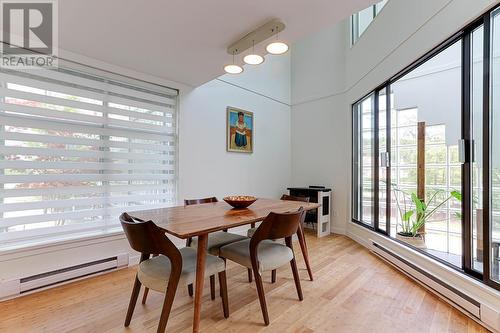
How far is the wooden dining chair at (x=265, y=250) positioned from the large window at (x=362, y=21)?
130 inches

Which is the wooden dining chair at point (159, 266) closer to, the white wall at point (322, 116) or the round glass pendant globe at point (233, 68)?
the round glass pendant globe at point (233, 68)

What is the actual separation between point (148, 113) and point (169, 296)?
2.31m

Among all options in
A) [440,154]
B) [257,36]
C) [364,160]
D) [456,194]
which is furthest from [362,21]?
[456,194]

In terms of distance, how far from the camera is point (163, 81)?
3.22 metres

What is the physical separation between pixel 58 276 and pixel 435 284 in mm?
3460

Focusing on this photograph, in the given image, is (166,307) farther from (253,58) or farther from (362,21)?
(362,21)

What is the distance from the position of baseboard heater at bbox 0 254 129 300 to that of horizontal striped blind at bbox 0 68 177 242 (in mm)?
355

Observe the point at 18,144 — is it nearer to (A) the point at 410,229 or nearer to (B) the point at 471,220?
(B) the point at 471,220

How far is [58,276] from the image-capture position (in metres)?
2.36

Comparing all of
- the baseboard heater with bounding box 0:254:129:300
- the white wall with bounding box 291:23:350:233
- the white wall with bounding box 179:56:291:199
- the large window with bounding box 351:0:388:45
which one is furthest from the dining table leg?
the large window with bounding box 351:0:388:45

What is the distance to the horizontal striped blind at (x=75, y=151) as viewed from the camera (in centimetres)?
221

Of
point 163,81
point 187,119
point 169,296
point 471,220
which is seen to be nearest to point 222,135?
point 187,119

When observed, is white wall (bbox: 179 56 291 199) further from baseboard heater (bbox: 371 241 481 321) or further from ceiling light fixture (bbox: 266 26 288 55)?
baseboard heater (bbox: 371 241 481 321)

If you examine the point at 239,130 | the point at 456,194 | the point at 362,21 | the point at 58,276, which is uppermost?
the point at 362,21
